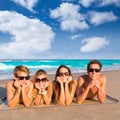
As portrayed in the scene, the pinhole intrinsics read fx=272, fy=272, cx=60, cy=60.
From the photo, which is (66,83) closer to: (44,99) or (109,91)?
(44,99)

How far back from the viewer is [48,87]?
6.16m

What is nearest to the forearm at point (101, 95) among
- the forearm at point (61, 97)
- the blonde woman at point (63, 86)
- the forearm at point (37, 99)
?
the blonde woman at point (63, 86)

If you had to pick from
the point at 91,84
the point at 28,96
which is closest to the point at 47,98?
the point at 28,96

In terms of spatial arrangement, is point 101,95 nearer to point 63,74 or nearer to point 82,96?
point 82,96

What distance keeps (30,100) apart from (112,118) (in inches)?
72.7

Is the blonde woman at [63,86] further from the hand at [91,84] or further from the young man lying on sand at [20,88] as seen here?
the young man lying on sand at [20,88]

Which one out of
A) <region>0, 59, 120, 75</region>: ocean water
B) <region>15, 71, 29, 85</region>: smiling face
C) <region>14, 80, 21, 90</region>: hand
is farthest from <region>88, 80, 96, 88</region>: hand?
<region>0, 59, 120, 75</region>: ocean water

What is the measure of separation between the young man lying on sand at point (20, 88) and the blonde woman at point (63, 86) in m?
0.62

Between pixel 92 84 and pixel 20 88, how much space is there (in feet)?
5.30

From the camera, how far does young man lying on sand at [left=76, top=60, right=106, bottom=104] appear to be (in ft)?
20.5

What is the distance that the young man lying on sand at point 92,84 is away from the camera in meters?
6.24

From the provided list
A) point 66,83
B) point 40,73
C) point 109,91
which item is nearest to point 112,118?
point 66,83

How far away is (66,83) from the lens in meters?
6.14

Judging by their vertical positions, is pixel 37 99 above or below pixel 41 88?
below
